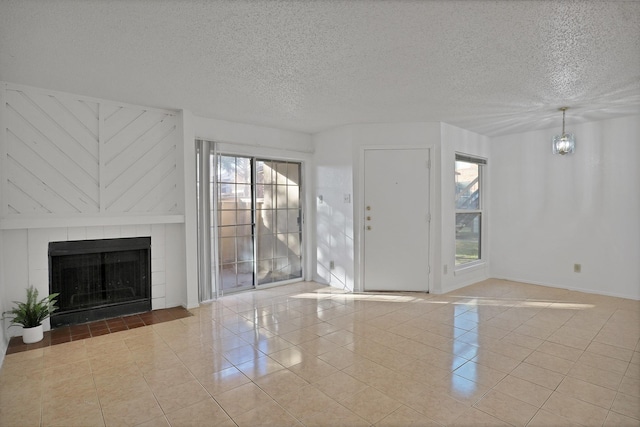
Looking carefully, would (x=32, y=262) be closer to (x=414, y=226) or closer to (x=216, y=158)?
(x=216, y=158)

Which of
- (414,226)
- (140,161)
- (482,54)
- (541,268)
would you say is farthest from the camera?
(541,268)

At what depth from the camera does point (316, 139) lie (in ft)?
18.1

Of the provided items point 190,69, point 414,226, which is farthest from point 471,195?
point 190,69

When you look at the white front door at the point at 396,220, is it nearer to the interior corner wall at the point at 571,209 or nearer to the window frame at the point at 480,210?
the window frame at the point at 480,210

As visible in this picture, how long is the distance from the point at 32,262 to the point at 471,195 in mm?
5769

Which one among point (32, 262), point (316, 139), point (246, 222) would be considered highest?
point (316, 139)

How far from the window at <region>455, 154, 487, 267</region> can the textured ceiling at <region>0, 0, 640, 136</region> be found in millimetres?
1401

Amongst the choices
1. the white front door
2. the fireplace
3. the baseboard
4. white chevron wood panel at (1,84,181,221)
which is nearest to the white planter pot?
the fireplace

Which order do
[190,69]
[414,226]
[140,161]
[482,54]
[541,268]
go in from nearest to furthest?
[482,54] < [190,69] < [140,161] < [414,226] < [541,268]

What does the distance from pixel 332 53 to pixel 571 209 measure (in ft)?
14.4

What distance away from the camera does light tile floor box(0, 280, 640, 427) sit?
2041 millimetres

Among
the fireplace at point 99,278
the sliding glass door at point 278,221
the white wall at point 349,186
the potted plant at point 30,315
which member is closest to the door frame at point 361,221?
the white wall at point 349,186

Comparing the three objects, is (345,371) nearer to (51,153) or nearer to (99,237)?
(99,237)

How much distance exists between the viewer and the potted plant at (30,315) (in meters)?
3.09
